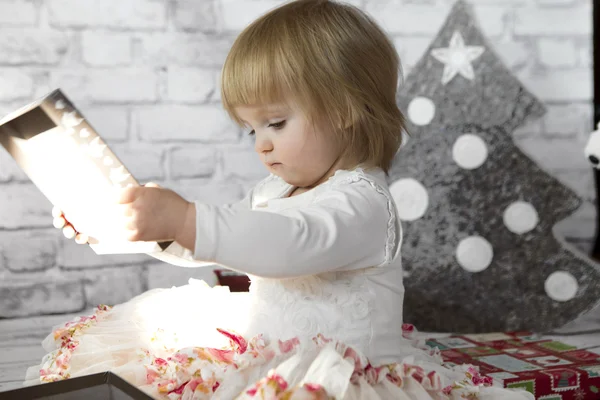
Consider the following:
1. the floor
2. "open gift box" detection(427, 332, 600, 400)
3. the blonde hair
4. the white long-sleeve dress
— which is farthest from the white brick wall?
the blonde hair

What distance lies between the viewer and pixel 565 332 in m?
1.49

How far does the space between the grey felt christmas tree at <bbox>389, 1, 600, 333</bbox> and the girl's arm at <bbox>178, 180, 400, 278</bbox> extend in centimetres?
57

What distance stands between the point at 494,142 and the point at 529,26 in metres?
0.47

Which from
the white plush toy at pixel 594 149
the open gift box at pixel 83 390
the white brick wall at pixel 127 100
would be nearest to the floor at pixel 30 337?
the white brick wall at pixel 127 100

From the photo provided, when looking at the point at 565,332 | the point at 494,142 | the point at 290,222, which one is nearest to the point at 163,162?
the point at 494,142

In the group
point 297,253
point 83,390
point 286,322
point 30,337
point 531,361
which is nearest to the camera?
point 83,390

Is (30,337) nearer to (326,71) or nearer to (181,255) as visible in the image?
(181,255)

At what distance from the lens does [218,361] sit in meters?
0.87

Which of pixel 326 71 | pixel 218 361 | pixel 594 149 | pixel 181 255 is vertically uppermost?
pixel 326 71

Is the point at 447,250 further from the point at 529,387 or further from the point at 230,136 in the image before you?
the point at 230,136

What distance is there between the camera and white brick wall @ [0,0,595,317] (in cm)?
154

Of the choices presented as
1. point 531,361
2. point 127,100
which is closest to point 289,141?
point 531,361

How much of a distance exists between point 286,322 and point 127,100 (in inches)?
33.7

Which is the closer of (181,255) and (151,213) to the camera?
(151,213)
